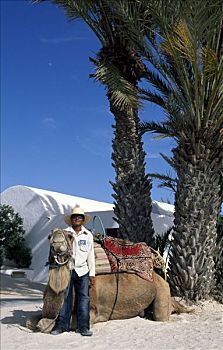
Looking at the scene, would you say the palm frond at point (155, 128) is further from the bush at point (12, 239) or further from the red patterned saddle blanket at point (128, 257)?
the bush at point (12, 239)

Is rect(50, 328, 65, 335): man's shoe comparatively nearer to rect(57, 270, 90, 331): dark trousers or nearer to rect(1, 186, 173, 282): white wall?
rect(57, 270, 90, 331): dark trousers

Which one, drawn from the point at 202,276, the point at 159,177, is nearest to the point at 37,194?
the point at 159,177

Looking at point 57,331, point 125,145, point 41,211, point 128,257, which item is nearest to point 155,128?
point 125,145

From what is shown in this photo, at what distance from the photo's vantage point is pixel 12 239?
20.3 metres

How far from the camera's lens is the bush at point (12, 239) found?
798 inches

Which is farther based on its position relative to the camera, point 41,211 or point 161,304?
point 41,211

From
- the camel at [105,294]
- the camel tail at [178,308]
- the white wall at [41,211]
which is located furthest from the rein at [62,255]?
the white wall at [41,211]

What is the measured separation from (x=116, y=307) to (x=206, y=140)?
140 inches

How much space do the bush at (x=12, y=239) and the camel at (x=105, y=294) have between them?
43.7ft

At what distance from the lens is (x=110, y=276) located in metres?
7.52

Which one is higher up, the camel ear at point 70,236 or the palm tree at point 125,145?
the palm tree at point 125,145

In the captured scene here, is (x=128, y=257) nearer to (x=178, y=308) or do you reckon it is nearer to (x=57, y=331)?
(x=178, y=308)

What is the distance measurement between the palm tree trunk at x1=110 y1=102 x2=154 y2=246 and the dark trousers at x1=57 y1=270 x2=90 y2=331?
3.28 m

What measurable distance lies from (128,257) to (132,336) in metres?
1.54
